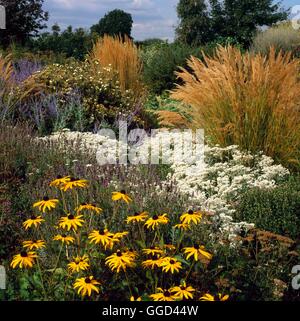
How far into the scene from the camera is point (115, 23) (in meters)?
30.4

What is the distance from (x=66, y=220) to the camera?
3.43 m

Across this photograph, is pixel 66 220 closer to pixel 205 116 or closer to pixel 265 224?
pixel 265 224

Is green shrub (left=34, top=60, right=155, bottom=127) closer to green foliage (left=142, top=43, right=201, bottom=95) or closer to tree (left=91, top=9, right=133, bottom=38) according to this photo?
green foliage (left=142, top=43, right=201, bottom=95)

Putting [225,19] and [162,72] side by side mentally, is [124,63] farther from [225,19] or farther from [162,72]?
[225,19]

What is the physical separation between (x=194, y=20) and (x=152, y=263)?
1168 inches

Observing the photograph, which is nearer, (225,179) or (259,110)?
(225,179)

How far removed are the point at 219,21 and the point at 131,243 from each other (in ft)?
97.9

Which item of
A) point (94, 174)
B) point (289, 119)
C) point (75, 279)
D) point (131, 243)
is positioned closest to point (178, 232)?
point (131, 243)

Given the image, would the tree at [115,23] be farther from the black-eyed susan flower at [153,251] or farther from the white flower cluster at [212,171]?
the black-eyed susan flower at [153,251]

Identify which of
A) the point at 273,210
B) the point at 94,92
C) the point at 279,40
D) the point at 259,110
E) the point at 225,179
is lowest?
the point at 273,210

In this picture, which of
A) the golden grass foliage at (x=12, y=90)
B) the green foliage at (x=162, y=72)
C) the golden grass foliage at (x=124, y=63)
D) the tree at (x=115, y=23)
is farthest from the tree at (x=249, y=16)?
the golden grass foliage at (x=12, y=90)

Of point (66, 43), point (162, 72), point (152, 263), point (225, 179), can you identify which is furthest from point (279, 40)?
point (152, 263)

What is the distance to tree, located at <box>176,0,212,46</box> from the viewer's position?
1270 inches
